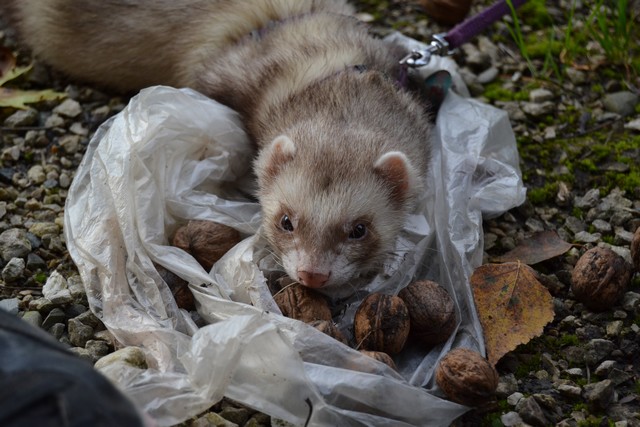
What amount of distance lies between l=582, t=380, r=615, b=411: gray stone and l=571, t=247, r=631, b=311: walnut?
1.11 feet

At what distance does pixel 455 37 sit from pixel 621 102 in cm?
78

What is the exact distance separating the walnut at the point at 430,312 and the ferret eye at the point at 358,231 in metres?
0.23

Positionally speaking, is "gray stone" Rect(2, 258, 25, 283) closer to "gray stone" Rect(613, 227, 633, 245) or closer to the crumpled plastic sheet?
the crumpled plastic sheet

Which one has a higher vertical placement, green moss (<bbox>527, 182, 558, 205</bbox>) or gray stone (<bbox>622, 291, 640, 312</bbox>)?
gray stone (<bbox>622, 291, 640, 312</bbox>)

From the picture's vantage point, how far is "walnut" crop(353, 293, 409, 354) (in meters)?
2.17

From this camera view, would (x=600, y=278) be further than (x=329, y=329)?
Yes

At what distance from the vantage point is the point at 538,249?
266cm

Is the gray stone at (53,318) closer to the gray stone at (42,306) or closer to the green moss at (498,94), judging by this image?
the gray stone at (42,306)

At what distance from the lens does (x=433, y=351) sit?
2.29 metres

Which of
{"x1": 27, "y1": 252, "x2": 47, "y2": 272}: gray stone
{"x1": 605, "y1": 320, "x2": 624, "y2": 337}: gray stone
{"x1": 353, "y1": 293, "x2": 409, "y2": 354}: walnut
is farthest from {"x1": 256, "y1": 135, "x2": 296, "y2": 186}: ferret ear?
{"x1": 605, "y1": 320, "x2": 624, "y2": 337}: gray stone

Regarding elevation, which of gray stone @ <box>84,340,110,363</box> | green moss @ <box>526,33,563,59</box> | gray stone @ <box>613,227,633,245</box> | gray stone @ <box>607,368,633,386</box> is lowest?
gray stone @ <box>84,340,110,363</box>

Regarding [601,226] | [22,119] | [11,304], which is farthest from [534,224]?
[22,119]

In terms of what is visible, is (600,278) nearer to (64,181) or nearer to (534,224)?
(534,224)

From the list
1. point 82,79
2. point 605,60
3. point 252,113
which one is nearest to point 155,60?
point 82,79
